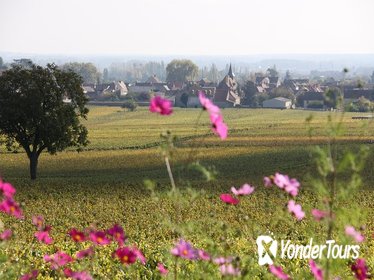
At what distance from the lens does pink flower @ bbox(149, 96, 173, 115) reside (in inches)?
152

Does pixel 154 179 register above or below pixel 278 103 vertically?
above

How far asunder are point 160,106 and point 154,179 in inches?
1304

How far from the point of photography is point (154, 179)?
121 ft

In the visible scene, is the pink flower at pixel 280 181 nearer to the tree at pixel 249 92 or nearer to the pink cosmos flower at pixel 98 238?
the pink cosmos flower at pixel 98 238

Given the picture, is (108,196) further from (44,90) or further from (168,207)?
(44,90)

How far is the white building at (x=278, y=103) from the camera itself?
429 feet

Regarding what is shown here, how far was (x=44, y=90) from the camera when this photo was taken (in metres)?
36.4

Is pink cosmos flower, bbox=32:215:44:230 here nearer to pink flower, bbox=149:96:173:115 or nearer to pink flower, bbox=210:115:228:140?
pink flower, bbox=149:96:173:115

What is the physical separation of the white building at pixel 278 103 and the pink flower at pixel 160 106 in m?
129

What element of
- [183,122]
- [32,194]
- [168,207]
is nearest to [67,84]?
[32,194]
